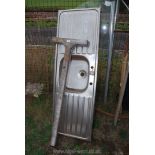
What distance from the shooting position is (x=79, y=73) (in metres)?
1.40

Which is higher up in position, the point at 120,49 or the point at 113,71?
the point at 120,49

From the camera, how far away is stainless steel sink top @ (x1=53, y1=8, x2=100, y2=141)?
135 centimetres

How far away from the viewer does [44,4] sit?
127 centimetres

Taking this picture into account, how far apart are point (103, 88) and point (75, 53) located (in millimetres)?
264

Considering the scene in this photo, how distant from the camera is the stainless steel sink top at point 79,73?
1.35 metres

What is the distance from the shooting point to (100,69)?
144 cm
